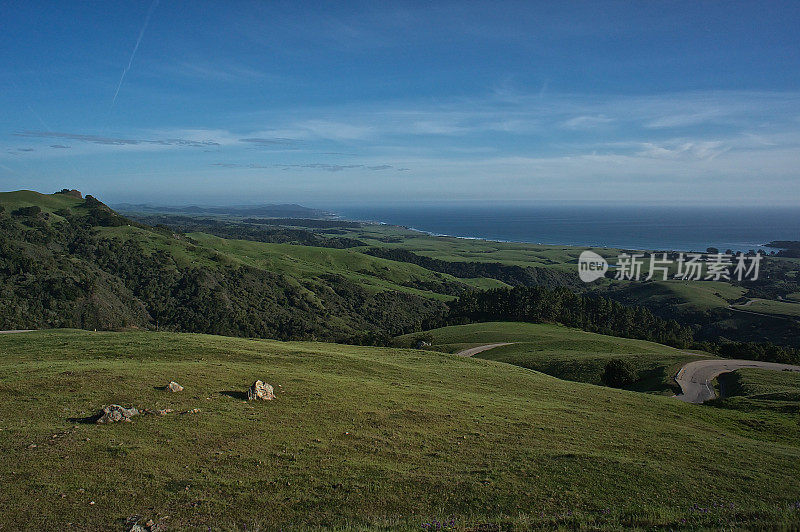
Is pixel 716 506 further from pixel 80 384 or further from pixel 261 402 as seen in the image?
pixel 80 384

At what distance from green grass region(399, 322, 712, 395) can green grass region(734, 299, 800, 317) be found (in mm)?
109624

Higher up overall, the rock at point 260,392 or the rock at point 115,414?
the rock at point 115,414

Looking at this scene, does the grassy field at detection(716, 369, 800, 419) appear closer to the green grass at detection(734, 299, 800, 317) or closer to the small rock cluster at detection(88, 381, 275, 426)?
the small rock cluster at detection(88, 381, 275, 426)

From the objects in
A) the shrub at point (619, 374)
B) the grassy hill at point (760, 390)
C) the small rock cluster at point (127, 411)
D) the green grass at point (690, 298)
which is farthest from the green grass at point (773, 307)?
the small rock cluster at point (127, 411)

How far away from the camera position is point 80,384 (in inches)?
813

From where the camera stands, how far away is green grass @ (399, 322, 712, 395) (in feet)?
163

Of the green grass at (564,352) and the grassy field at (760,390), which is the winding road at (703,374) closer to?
the green grass at (564,352)

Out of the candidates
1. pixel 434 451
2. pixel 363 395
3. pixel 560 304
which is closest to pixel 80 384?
pixel 363 395

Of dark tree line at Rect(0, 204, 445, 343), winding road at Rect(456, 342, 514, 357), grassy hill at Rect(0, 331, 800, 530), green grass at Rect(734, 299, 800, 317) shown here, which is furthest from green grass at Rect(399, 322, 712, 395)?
green grass at Rect(734, 299, 800, 317)

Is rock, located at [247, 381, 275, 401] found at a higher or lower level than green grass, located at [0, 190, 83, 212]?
lower

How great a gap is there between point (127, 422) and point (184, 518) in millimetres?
7781

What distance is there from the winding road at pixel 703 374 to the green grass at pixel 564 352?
1.11 m

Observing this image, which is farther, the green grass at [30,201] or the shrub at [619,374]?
the green grass at [30,201]

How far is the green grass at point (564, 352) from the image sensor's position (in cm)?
4956
